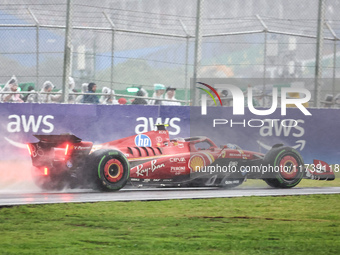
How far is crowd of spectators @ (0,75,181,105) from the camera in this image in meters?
12.2


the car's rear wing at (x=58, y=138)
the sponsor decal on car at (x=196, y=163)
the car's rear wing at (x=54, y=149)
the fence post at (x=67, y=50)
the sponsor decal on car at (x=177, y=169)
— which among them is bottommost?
the sponsor decal on car at (x=177, y=169)

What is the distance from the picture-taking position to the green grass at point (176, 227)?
6.56 metres

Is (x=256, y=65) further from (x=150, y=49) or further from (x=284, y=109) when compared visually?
(x=150, y=49)

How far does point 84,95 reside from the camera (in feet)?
41.0

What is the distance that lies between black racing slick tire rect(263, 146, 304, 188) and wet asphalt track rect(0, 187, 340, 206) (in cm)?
21

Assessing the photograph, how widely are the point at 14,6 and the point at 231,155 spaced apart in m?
4.60

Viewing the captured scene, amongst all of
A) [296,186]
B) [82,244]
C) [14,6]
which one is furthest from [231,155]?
[82,244]

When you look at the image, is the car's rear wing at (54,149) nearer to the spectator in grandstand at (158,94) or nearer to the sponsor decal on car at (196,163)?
the sponsor decal on car at (196,163)

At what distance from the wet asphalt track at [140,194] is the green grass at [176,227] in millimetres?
500

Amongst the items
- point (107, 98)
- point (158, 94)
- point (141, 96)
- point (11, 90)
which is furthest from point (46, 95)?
point (158, 94)

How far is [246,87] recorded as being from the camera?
13242 mm

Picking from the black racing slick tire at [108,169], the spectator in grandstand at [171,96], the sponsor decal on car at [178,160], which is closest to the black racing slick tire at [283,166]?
the sponsor decal on car at [178,160]

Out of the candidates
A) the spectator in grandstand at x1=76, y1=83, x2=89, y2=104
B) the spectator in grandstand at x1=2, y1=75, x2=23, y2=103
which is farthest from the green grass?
the spectator in grandstand at x1=2, y1=75, x2=23, y2=103

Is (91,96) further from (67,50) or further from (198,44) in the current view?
(198,44)
